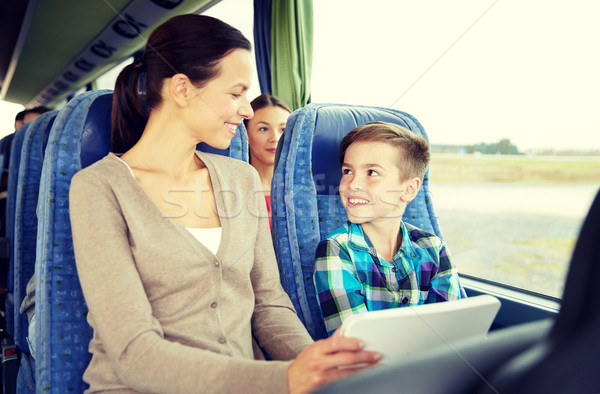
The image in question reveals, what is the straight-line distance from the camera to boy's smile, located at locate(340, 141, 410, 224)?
4.12ft

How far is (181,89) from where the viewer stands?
3.23ft

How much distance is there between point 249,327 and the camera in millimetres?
1037

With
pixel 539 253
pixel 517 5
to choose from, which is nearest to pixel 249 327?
pixel 539 253

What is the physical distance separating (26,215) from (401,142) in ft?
4.16

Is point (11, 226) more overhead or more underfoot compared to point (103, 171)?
more underfoot

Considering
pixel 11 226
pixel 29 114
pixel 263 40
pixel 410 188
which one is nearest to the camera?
pixel 410 188

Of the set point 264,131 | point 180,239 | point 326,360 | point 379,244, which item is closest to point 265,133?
point 264,131

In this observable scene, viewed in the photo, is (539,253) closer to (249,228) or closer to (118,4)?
(249,228)

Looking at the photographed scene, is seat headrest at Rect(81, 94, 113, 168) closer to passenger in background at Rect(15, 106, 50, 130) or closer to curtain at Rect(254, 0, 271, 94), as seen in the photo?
curtain at Rect(254, 0, 271, 94)

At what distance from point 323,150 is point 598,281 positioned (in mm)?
1077

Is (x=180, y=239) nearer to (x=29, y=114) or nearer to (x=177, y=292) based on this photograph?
(x=177, y=292)

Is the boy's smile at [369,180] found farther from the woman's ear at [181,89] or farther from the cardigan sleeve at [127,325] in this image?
the cardigan sleeve at [127,325]

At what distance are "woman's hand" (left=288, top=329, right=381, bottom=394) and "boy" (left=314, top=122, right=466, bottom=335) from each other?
50 centimetres

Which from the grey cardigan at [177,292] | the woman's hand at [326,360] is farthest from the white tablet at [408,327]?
the grey cardigan at [177,292]
